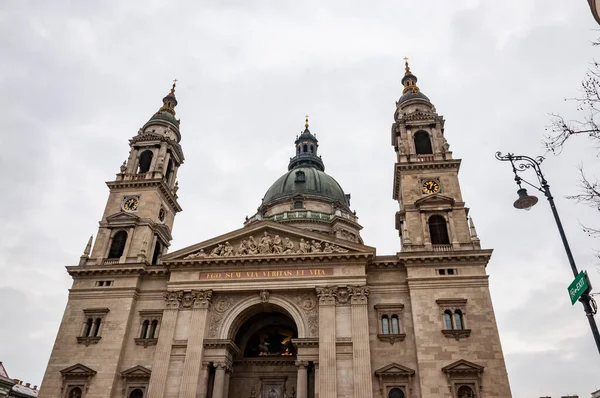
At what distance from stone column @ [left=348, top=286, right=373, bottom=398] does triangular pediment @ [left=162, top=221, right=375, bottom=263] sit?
330cm

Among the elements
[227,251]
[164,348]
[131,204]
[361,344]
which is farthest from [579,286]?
[131,204]

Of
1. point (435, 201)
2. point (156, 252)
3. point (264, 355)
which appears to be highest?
point (435, 201)

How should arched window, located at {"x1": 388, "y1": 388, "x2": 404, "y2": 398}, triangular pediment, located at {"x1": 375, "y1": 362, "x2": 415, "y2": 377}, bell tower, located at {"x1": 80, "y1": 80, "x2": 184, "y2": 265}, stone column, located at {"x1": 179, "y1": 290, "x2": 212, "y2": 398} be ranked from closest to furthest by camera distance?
1. arched window, located at {"x1": 388, "y1": 388, "x2": 404, "y2": 398}
2. triangular pediment, located at {"x1": 375, "y1": 362, "x2": 415, "y2": 377}
3. stone column, located at {"x1": 179, "y1": 290, "x2": 212, "y2": 398}
4. bell tower, located at {"x1": 80, "y1": 80, "x2": 184, "y2": 265}

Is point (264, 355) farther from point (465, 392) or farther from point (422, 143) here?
point (422, 143)

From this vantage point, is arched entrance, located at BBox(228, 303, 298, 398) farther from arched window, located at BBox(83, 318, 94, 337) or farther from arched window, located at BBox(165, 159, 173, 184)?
arched window, located at BBox(165, 159, 173, 184)

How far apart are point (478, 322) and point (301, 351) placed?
1186cm

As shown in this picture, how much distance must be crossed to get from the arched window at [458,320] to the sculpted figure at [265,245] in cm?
1390

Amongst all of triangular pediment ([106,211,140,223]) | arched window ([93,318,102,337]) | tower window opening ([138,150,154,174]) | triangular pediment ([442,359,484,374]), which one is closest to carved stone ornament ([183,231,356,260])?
triangular pediment ([106,211,140,223])

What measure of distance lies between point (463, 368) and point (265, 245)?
1588cm

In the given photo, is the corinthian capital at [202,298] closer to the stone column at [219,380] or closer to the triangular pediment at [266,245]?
the triangular pediment at [266,245]

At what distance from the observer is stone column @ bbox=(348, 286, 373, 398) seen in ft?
93.7

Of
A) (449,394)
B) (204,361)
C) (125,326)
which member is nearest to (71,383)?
(125,326)

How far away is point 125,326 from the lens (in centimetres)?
3344

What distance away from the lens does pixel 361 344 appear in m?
30.0
